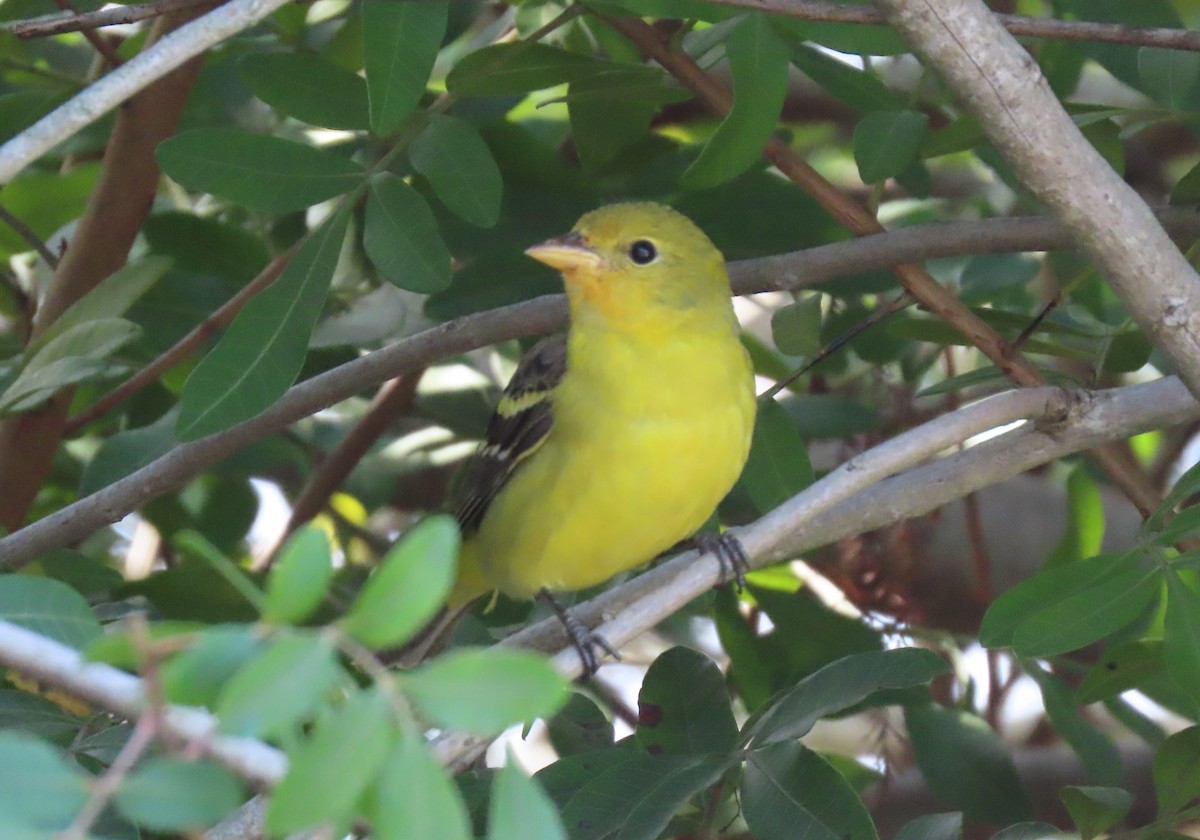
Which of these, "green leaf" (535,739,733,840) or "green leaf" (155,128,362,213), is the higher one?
"green leaf" (155,128,362,213)

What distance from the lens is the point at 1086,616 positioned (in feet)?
7.98

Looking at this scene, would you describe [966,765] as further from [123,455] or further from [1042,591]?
[123,455]

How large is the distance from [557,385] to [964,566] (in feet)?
6.50

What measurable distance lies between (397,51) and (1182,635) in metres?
1.64

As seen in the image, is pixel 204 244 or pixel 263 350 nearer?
pixel 263 350

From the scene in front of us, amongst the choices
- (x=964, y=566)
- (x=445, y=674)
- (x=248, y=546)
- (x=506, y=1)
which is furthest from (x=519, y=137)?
(x=445, y=674)

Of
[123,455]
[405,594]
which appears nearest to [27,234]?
[123,455]

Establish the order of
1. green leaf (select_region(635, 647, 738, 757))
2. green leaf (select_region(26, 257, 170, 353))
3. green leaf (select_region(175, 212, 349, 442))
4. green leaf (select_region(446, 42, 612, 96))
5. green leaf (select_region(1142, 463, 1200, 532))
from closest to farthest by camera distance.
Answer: green leaf (select_region(1142, 463, 1200, 532)), green leaf (select_region(175, 212, 349, 442)), green leaf (select_region(635, 647, 738, 757)), green leaf (select_region(446, 42, 612, 96)), green leaf (select_region(26, 257, 170, 353))

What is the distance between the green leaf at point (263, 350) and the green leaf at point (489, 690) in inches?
61.5

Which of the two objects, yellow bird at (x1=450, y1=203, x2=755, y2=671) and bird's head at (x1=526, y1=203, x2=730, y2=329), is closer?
yellow bird at (x1=450, y1=203, x2=755, y2=671)

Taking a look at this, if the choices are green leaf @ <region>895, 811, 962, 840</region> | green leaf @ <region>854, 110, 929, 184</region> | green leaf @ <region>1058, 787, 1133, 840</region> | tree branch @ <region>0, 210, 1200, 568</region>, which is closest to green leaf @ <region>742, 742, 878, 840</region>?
green leaf @ <region>895, 811, 962, 840</region>

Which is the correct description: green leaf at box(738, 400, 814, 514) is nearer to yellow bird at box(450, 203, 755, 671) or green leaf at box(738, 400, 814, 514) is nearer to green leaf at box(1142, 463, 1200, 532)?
yellow bird at box(450, 203, 755, 671)

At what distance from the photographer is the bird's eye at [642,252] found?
3.37 m

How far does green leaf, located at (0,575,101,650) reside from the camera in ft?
5.76
